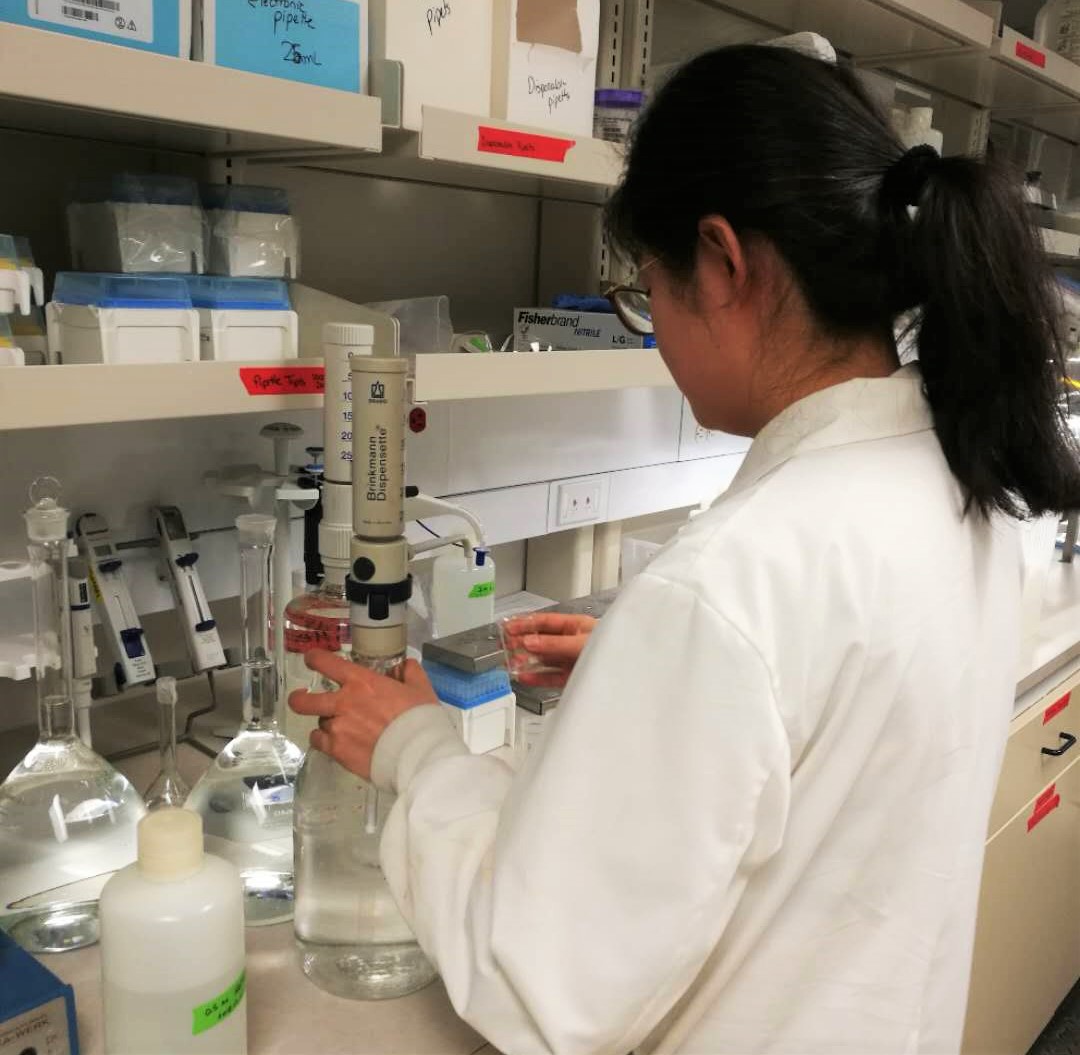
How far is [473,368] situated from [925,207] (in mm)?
568

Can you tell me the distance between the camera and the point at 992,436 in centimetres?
72

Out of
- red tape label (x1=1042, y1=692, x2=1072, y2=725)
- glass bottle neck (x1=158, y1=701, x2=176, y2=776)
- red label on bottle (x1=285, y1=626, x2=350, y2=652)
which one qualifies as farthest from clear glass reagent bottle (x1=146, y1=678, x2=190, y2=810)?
red tape label (x1=1042, y1=692, x2=1072, y2=725)

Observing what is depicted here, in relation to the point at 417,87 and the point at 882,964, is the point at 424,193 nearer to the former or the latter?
the point at 417,87

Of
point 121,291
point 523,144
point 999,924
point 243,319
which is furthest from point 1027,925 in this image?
point 121,291

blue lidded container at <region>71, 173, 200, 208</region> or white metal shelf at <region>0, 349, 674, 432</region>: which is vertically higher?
blue lidded container at <region>71, 173, 200, 208</region>

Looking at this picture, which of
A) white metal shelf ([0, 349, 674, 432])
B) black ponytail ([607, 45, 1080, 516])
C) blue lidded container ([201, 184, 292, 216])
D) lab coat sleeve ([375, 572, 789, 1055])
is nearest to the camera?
lab coat sleeve ([375, 572, 789, 1055])

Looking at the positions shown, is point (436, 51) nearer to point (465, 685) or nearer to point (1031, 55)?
point (465, 685)

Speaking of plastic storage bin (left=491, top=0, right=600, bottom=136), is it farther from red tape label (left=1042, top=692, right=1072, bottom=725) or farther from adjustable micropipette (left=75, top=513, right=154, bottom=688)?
red tape label (left=1042, top=692, right=1072, bottom=725)

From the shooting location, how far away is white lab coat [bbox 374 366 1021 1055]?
609mm

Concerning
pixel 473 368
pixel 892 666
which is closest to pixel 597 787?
pixel 892 666

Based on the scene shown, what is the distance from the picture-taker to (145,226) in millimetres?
986

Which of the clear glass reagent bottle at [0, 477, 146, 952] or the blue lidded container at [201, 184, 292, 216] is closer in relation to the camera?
the clear glass reagent bottle at [0, 477, 146, 952]

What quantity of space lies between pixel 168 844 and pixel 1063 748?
1679 mm

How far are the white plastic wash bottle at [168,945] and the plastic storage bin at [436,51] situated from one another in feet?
2.41
